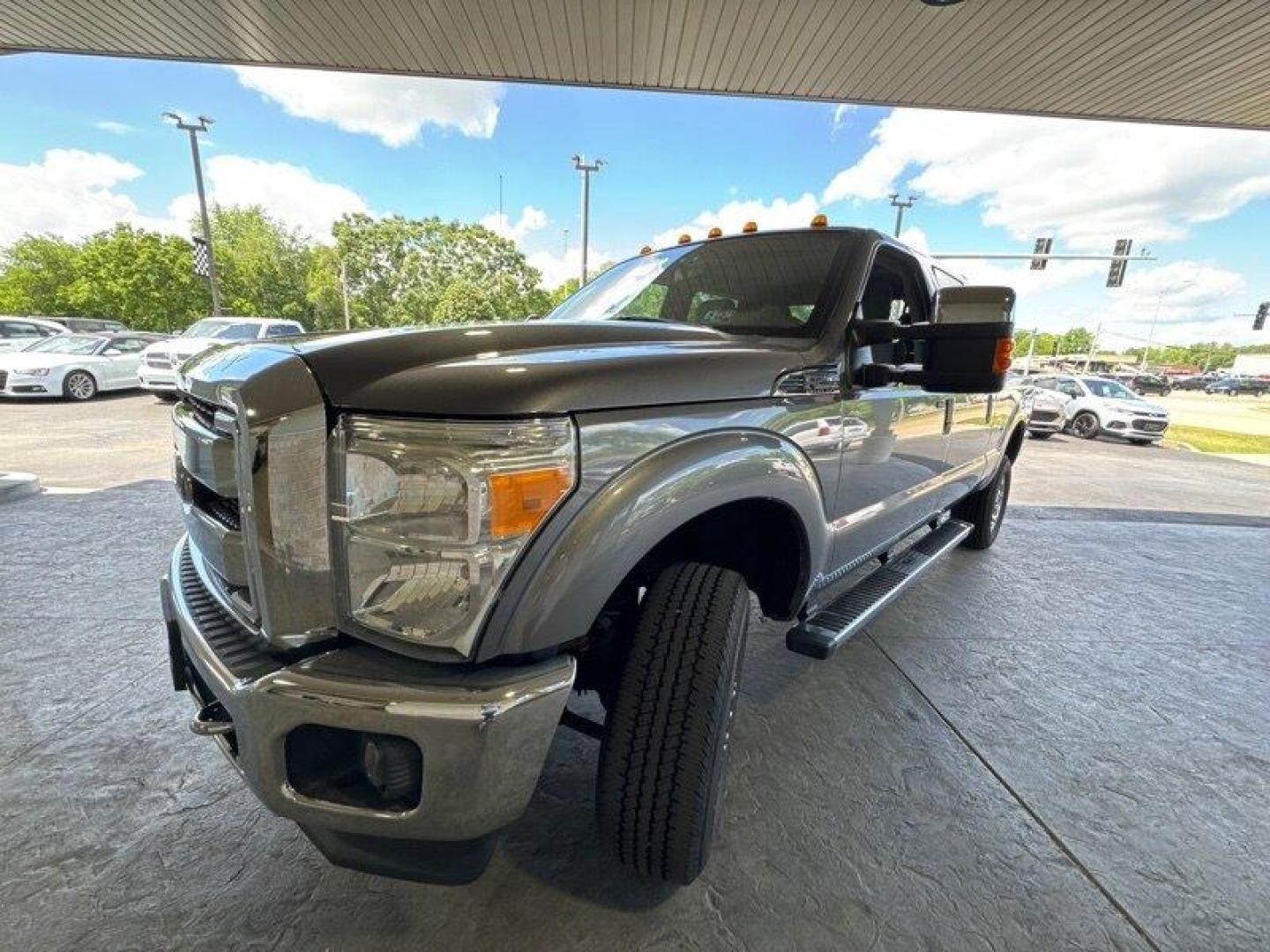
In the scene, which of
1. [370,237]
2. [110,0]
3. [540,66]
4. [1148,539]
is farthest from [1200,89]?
[370,237]

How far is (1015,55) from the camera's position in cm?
629

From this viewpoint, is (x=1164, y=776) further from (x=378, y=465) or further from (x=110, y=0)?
(x=110, y=0)

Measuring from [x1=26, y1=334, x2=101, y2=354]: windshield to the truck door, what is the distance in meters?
15.2

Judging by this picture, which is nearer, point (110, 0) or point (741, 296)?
point (741, 296)

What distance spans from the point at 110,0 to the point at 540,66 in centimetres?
425

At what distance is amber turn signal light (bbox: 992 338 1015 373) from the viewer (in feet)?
5.08

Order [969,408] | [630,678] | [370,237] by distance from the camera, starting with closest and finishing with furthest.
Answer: [630,678], [969,408], [370,237]

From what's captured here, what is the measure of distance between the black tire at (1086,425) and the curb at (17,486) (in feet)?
60.4

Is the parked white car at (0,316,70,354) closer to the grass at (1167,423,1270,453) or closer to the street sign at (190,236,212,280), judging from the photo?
the street sign at (190,236,212,280)

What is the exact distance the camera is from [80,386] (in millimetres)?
11227

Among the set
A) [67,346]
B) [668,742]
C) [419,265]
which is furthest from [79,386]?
[419,265]

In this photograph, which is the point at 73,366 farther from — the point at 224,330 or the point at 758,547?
the point at 758,547

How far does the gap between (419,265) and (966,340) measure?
1635 inches

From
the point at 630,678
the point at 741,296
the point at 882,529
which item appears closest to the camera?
the point at 630,678
